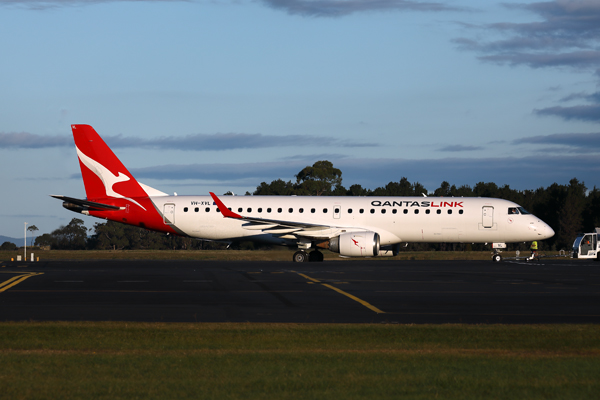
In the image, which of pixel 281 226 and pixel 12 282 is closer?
pixel 12 282

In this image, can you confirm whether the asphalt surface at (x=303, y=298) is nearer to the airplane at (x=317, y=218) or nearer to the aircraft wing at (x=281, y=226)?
the aircraft wing at (x=281, y=226)

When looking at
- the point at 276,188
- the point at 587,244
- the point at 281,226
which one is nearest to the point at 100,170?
the point at 281,226

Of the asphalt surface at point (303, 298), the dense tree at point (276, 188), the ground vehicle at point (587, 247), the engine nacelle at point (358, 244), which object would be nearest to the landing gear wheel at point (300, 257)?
the engine nacelle at point (358, 244)

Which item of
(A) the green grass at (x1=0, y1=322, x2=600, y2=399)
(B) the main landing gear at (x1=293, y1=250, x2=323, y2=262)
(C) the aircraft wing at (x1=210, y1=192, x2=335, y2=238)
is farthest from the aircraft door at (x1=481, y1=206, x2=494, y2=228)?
(A) the green grass at (x1=0, y1=322, x2=600, y2=399)

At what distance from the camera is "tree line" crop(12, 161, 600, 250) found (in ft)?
296

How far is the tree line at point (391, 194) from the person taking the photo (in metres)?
90.3

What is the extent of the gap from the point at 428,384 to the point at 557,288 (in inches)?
578

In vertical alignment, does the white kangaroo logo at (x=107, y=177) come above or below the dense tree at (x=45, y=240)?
above

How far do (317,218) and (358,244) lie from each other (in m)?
3.97

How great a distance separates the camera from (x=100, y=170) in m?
42.2

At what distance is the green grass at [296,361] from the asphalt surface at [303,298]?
1626 mm

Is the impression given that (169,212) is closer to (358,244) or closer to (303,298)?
(358,244)

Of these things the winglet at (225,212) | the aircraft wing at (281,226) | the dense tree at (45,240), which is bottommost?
the dense tree at (45,240)

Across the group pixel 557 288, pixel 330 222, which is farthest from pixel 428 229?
pixel 557 288
